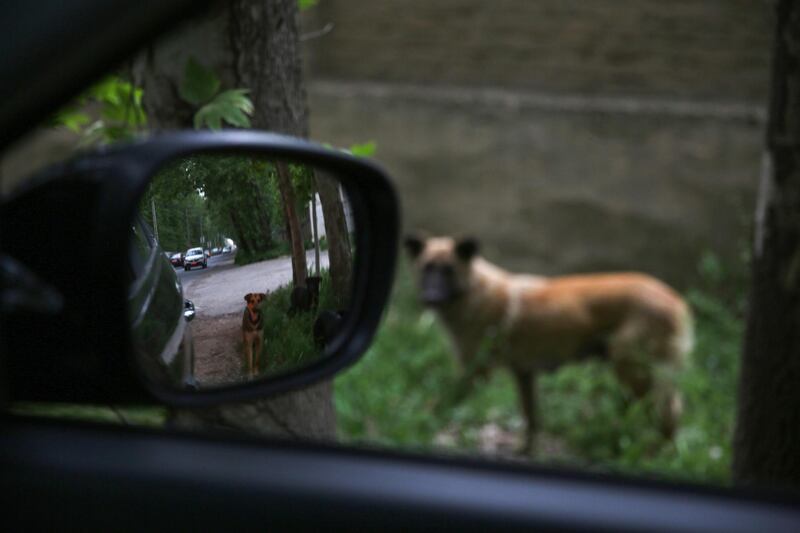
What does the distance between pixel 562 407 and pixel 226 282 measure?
14.4 feet

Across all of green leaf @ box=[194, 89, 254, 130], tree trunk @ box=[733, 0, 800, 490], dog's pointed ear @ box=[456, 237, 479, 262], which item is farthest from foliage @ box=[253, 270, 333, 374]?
dog's pointed ear @ box=[456, 237, 479, 262]

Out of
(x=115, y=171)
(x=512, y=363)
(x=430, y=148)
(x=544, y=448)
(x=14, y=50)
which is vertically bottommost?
(x=544, y=448)

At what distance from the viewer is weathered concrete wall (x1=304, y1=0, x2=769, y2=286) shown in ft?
22.5

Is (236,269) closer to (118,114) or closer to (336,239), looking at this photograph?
(336,239)

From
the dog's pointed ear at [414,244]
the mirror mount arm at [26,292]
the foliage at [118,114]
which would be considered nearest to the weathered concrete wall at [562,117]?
the dog's pointed ear at [414,244]

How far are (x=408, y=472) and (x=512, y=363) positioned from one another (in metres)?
4.21

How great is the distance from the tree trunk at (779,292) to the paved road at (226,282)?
1.73 m

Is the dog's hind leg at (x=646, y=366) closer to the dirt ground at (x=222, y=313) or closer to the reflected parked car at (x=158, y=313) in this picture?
the dirt ground at (x=222, y=313)

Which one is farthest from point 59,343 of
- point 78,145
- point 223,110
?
point 78,145

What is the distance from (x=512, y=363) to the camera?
16.9ft

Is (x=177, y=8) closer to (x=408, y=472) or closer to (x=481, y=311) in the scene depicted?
(x=408, y=472)

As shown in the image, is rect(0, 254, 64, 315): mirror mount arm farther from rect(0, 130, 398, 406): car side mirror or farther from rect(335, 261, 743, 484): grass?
rect(335, 261, 743, 484): grass

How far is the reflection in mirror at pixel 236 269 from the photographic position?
41.4 inches

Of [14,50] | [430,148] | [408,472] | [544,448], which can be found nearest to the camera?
[14,50]
